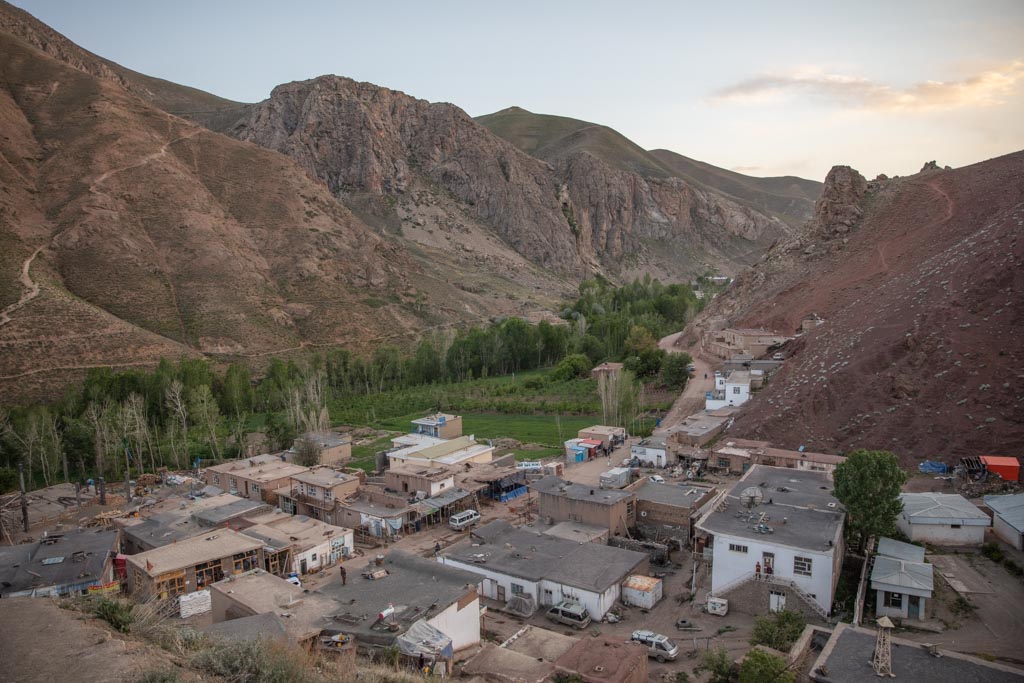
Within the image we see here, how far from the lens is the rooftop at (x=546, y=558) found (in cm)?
1981

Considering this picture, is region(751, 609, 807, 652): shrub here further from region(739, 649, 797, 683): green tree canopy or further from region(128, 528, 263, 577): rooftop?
region(128, 528, 263, 577): rooftop

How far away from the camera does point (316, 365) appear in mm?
57844

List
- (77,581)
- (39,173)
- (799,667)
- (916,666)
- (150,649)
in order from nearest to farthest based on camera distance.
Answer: (150,649), (916,666), (799,667), (77,581), (39,173)

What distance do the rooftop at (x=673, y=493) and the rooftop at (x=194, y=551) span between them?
14.4 meters

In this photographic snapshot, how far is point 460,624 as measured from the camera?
17.0 m

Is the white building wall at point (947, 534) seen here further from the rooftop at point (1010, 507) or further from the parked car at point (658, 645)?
the parked car at point (658, 645)

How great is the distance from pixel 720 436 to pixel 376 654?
2402 cm

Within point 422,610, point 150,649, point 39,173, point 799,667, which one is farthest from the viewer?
point 39,173

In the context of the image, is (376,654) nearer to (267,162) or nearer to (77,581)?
(77,581)

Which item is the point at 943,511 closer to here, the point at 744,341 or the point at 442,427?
the point at 442,427

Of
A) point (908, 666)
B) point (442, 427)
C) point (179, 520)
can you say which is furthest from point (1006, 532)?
point (442, 427)

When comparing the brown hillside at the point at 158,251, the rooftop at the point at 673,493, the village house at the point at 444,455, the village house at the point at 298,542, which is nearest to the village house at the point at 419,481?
the village house at the point at 444,455

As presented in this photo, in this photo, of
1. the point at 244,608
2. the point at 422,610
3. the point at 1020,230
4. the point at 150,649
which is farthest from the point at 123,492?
the point at 1020,230

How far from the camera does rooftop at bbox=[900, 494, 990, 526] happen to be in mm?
19438
